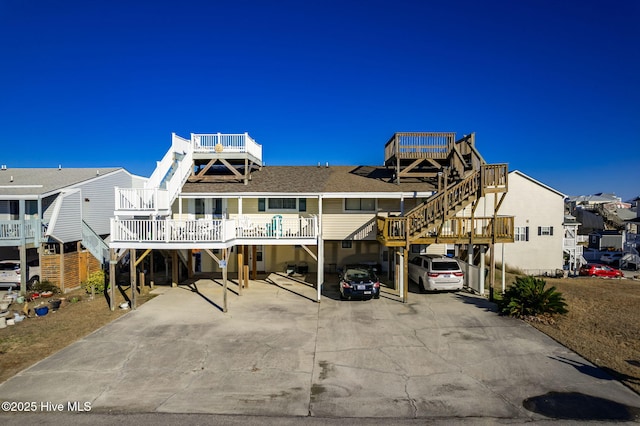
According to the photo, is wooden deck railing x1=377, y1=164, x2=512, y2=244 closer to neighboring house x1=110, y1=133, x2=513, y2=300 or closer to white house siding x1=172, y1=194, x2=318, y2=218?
neighboring house x1=110, y1=133, x2=513, y2=300

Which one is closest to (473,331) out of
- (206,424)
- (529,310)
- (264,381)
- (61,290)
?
(529,310)

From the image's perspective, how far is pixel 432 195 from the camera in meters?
16.3

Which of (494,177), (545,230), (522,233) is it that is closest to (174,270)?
(494,177)

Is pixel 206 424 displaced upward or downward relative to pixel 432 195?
downward

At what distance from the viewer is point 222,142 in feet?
60.0

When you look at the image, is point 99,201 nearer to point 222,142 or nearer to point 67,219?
point 67,219

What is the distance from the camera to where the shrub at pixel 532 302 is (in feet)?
38.8

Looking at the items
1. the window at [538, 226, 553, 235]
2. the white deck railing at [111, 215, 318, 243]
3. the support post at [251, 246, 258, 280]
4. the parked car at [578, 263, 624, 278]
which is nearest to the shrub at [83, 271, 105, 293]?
the white deck railing at [111, 215, 318, 243]

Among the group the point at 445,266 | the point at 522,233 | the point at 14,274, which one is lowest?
the point at 14,274

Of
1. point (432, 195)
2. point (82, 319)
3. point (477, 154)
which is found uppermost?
point (477, 154)

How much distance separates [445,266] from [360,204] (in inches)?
204

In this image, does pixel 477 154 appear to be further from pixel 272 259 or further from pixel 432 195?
pixel 272 259

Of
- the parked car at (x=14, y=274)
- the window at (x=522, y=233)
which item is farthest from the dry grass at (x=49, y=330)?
the window at (x=522, y=233)

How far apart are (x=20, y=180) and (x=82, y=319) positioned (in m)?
12.5
